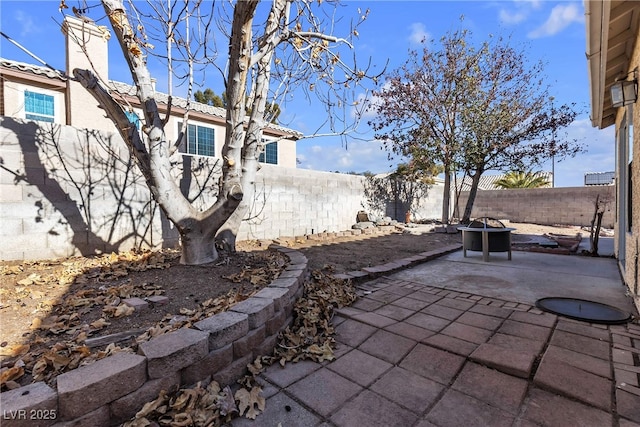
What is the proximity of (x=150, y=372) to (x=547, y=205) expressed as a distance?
1477 cm

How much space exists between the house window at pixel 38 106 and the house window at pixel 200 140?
3348mm

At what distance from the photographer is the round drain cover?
2.72 meters

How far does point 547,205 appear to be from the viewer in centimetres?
1217

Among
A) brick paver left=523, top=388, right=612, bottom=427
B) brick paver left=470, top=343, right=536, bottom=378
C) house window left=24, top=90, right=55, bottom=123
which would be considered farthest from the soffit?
house window left=24, top=90, right=55, bottom=123

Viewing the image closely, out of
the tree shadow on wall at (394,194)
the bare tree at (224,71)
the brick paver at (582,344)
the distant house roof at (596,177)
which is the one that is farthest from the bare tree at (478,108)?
the distant house roof at (596,177)

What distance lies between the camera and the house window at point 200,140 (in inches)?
407

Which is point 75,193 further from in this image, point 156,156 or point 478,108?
point 478,108

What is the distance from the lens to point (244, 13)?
293cm

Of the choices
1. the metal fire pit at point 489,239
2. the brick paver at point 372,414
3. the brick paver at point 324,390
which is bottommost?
the brick paver at point 372,414

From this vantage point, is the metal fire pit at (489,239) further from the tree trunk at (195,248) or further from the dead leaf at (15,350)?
the dead leaf at (15,350)

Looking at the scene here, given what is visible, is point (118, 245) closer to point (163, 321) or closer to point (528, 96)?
point (163, 321)

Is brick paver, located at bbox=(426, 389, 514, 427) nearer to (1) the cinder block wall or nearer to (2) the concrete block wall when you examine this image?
(2) the concrete block wall

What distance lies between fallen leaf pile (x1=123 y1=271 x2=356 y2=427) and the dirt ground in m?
0.47

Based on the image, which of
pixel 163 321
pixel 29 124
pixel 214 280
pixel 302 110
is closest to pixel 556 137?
pixel 302 110
